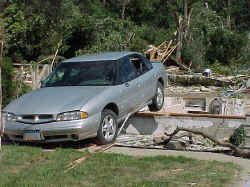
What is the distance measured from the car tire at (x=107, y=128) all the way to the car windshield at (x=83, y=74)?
77 cm

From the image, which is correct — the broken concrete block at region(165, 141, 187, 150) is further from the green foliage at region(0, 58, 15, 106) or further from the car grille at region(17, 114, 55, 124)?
the green foliage at region(0, 58, 15, 106)

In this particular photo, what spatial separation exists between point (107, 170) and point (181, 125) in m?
4.41

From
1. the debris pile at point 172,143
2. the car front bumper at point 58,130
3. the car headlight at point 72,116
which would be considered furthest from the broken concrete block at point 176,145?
the car headlight at point 72,116

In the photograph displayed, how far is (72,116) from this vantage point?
29.7 feet

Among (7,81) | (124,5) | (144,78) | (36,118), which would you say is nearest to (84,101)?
(36,118)

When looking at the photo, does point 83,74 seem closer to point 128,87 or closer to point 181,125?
point 128,87

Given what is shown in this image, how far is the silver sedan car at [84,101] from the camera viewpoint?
9.09 metres

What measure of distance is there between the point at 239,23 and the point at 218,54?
9915 mm

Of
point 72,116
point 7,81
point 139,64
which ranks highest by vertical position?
point 139,64

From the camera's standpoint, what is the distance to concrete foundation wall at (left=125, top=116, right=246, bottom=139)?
11.3m

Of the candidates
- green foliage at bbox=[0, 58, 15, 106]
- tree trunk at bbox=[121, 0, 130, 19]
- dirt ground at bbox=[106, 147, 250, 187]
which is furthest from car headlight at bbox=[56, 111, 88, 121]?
tree trunk at bbox=[121, 0, 130, 19]

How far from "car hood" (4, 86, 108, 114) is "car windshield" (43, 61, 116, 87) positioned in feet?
1.06

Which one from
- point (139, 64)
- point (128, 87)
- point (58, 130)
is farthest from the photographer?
point (139, 64)

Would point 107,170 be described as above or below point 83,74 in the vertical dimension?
below
